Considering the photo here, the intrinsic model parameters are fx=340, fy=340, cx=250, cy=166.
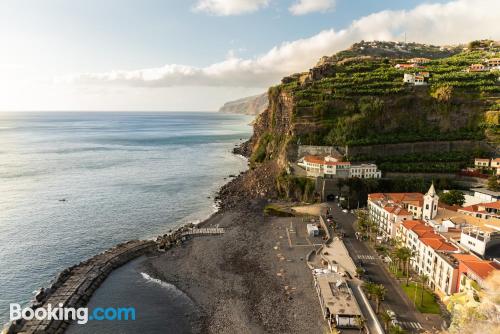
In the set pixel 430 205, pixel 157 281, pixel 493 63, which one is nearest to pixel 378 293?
pixel 430 205

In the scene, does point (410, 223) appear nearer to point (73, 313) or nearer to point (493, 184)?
point (493, 184)

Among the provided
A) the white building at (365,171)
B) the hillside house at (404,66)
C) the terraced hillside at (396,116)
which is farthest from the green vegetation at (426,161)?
the hillside house at (404,66)

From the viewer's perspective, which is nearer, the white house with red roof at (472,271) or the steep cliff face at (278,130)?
the white house with red roof at (472,271)

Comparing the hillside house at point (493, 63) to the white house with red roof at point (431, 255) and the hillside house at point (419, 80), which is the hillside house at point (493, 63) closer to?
the hillside house at point (419, 80)

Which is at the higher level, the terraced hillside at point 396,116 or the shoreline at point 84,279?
the terraced hillside at point 396,116

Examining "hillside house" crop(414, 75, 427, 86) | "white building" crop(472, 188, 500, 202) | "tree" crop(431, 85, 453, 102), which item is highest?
"hillside house" crop(414, 75, 427, 86)

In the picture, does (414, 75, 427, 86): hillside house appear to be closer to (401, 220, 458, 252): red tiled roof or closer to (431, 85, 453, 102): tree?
(431, 85, 453, 102): tree

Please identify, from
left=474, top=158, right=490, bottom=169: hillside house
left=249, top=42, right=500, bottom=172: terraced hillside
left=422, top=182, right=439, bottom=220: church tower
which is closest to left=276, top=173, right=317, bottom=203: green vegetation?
left=249, top=42, right=500, bottom=172: terraced hillside

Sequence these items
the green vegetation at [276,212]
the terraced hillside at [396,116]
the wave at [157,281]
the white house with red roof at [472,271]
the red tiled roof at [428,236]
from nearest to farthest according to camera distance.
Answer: the white house with red roof at [472,271]
the red tiled roof at [428,236]
the wave at [157,281]
the green vegetation at [276,212]
the terraced hillside at [396,116]
